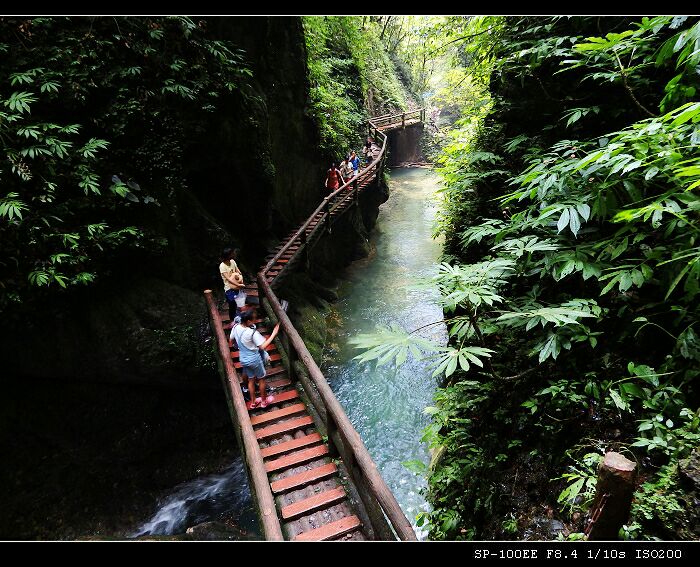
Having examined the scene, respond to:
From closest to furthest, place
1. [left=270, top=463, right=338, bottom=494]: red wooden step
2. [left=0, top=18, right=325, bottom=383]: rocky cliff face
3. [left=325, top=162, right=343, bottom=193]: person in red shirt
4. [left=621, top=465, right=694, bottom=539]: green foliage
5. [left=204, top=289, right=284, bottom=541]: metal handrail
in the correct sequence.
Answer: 1. [left=621, top=465, right=694, bottom=539]: green foliage
2. [left=204, top=289, right=284, bottom=541]: metal handrail
3. [left=270, top=463, right=338, bottom=494]: red wooden step
4. [left=0, top=18, right=325, bottom=383]: rocky cliff face
5. [left=325, top=162, right=343, bottom=193]: person in red shirt

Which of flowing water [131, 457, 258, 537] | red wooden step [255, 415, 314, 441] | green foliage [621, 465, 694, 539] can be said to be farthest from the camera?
flowing water [131, 457, 258, 537]

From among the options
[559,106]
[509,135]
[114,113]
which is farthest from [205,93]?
[559,106]

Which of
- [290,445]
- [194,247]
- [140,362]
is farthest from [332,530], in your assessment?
[194,247]

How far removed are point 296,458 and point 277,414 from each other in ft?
2.97

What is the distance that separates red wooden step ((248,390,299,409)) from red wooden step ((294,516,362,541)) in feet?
7.07

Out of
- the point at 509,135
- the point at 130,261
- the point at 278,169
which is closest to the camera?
the point at 509,135

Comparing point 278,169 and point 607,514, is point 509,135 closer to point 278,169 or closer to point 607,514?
point 607,514

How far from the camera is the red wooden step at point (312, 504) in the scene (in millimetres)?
4180

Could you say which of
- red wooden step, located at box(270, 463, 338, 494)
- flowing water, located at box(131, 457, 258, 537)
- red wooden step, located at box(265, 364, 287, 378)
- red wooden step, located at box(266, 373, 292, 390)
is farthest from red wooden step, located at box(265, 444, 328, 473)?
flowing water, located at box(131, 457, 258, 537)

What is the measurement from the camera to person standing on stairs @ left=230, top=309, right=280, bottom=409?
5273 millimetres

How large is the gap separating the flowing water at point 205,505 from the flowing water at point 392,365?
2.96m

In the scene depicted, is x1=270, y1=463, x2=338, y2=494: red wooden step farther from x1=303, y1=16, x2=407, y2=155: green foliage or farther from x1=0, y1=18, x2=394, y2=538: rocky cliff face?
x1=303, y1=16, x2=407, y2=155: green foliage

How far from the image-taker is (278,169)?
12.8 m
